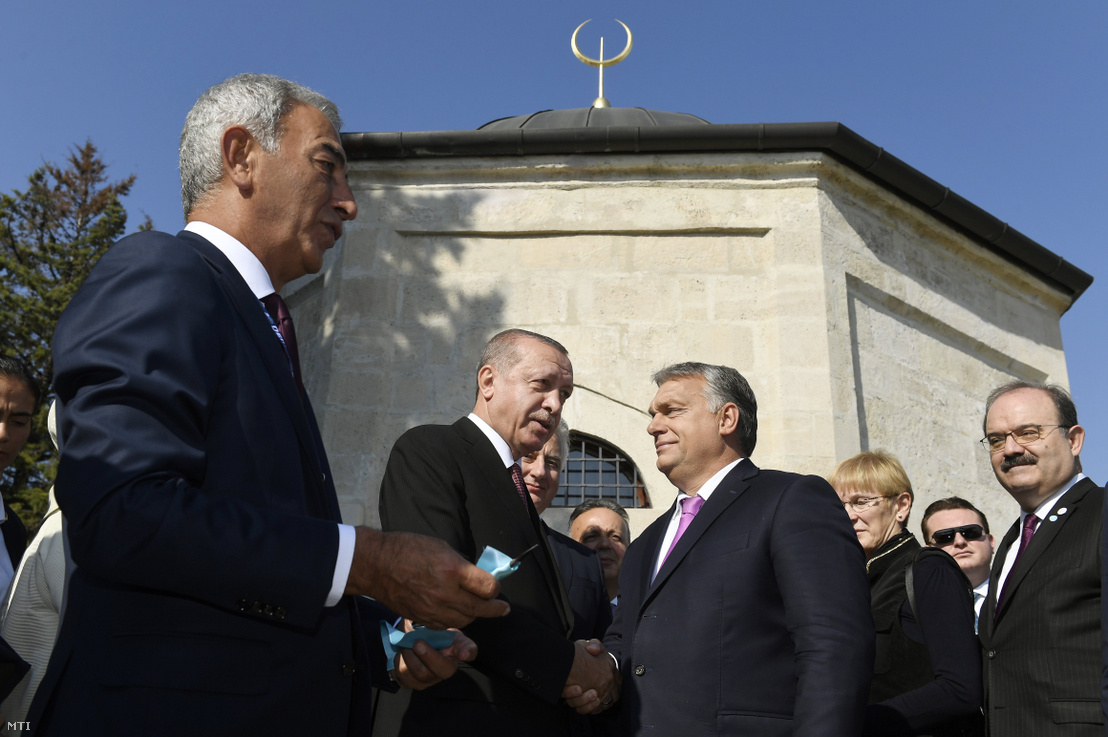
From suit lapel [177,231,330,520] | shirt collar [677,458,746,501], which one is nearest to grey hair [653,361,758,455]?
shirt collar [677,458,746,501]

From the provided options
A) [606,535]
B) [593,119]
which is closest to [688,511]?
[606,535]

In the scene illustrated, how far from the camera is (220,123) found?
7.50ft

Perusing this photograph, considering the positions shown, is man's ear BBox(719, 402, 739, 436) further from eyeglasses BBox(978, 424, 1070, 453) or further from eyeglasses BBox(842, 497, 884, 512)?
eyeglasses BBox(978, 424, 1070, 453)

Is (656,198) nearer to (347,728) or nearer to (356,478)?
(356,478)

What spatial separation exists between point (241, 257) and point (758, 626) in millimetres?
1906

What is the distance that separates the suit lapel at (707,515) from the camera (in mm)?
3262

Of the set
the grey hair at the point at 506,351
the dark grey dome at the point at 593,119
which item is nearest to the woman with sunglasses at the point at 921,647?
the grey hair at the point at 506,351

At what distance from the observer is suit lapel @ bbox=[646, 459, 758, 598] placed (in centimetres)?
326

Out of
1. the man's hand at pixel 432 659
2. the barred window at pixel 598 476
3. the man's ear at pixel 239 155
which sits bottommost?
the man's hand at pixel 432 659

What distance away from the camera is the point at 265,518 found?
1.72 meters

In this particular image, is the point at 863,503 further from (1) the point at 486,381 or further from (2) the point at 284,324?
(2) the point at 284,324

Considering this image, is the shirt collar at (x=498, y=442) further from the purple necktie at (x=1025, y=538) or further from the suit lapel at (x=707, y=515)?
the purple necktie at (x=1025, y=538)

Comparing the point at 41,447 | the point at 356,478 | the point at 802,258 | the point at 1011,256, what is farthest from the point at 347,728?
the point at 41,447

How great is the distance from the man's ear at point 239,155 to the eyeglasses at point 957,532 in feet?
13.7
